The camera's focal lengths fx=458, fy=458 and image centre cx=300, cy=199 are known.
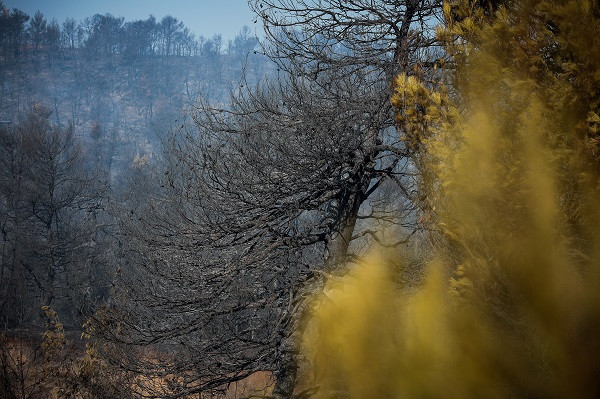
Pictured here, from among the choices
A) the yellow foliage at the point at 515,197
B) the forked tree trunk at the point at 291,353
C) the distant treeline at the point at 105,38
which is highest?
the distant treeline at the point at 105,38

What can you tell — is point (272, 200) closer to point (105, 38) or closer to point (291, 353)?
point (291, 353)

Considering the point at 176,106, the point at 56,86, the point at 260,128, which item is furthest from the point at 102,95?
the point at 260,128

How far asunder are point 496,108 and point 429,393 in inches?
99.4

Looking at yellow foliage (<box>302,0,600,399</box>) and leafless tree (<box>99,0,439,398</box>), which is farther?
leafless tree (<box>99,0,439,398</box>)

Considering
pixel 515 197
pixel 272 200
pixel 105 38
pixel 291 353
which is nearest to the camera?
pixel 515 197

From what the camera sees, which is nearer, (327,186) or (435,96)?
(435,96)

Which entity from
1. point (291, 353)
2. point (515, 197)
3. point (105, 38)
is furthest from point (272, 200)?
point (105, 38)

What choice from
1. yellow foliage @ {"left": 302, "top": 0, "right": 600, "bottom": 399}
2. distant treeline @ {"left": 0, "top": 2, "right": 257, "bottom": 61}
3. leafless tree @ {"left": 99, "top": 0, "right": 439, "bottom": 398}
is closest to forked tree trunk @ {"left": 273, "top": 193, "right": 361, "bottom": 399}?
leafless tree @ {"left": 99, "top": 0, "right": 439, "bottom": 398}

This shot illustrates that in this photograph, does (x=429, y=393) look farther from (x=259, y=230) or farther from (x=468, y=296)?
(x=259, y=230)

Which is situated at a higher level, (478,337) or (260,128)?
(260,128)

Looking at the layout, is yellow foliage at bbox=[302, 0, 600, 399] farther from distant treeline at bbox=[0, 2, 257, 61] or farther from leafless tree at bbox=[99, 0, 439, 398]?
distant treeline at bbox=[0, 2, 257, 61]

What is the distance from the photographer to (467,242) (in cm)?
330

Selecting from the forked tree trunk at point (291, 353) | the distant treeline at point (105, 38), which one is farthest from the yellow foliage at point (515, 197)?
the distant treeline at point (105, 38)

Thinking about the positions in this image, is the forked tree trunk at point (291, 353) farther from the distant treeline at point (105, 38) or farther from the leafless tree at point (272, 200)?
the distant treeline at point (105, 38)
